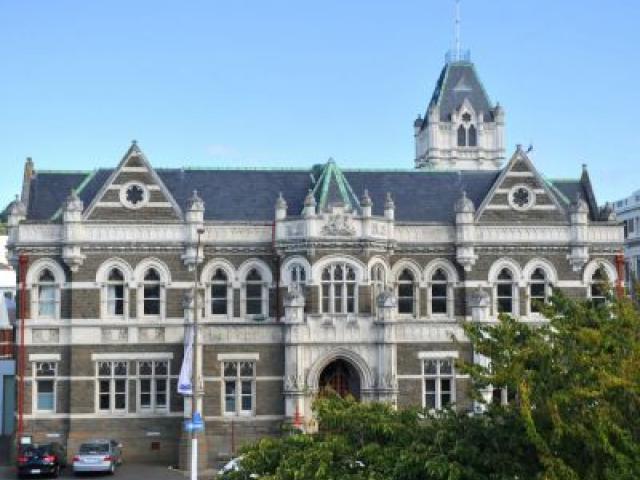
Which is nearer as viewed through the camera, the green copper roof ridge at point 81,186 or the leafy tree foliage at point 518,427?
the leafy tree foliage at point 518,427

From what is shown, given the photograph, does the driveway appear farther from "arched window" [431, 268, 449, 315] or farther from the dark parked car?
"arched window" [431, 268, 449, 315]

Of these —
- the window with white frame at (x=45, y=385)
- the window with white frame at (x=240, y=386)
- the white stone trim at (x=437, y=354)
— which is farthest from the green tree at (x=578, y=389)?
the window with white frame at (x=45, y=385)

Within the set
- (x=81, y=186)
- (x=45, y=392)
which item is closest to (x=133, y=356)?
(x=45, y=392)

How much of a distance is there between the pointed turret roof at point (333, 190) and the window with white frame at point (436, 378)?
24.4 ft

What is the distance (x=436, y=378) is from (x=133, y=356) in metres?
12.8

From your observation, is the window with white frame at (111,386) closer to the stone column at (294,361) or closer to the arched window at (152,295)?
the arched window at (152,295)

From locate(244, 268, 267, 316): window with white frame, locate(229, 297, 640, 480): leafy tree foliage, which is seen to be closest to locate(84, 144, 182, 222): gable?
locate(244, 268, 267, 316): window with white frame

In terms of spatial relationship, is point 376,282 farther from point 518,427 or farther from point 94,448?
point 518,427

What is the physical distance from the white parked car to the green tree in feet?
68.2

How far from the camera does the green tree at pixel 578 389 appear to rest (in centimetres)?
2066

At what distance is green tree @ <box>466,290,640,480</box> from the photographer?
A: 20656 millimetres

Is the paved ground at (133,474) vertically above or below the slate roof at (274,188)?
below

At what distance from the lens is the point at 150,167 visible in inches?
1903

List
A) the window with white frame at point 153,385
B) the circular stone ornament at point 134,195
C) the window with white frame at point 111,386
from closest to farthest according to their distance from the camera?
the window with white frame at point 111,386 < the window with white frame at point 153,385 < the circular stone ornament at point 134,195
